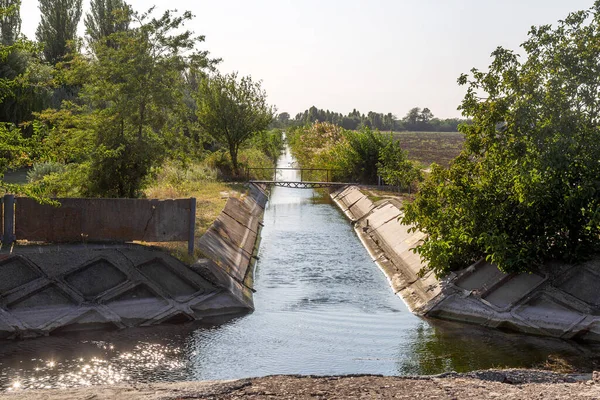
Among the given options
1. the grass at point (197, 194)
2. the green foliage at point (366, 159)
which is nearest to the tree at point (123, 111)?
the grass at point (197, 194)

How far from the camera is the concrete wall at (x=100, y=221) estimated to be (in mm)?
17484

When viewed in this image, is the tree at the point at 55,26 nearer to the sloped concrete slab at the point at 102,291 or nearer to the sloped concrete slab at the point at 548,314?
the sloped concrete slab at the point at 102,291

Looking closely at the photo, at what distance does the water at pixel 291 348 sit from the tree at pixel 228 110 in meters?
24.6

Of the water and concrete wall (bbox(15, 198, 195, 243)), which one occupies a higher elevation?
concrete wall (bbox(15, 198, 195, 243))

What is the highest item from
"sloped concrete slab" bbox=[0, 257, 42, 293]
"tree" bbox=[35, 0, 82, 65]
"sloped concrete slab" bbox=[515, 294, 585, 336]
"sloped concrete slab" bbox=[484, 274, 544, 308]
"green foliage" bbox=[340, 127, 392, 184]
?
"tree" bbox=[35, 0, 82, 65]

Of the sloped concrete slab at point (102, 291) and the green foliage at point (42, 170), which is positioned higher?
the green foliage at point (42, 170)

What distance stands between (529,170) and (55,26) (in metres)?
54.4

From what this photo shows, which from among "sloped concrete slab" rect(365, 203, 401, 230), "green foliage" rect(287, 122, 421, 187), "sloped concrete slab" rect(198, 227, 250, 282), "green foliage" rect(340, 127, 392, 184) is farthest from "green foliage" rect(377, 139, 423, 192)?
"sloped concrete slab" rect(198, 227, 250, 282)

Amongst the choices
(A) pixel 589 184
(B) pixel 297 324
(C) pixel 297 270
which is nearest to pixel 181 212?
(B) pixel 297 324

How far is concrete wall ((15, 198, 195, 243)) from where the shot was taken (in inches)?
688

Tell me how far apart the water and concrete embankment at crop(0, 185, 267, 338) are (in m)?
0.50

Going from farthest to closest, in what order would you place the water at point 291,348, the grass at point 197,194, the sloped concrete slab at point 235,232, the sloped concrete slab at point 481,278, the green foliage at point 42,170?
the green foliage at point 42,170, the sloped concrete slab at point 235,232, the grass at point 197,194, the sloped concrete slab at point 481,278, the water at point 291,348

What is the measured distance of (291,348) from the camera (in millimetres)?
14945

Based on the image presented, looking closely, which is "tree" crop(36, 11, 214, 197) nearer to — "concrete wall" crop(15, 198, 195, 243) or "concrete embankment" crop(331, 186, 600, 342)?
"concrete wall" crop(15, 198, 195, 243)
